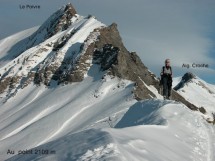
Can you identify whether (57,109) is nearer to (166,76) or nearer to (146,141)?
(166,76)

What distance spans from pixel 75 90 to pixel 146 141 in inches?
4468

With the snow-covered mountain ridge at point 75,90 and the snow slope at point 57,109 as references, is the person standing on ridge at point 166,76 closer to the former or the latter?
the snow-covered mountain ridge at point 75,90

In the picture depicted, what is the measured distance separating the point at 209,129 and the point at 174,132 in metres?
6.12

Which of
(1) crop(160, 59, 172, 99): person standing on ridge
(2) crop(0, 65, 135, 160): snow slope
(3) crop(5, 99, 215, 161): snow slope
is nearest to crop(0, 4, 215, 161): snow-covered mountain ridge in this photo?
(2) crop(0, 65, 135, 160): snow slope

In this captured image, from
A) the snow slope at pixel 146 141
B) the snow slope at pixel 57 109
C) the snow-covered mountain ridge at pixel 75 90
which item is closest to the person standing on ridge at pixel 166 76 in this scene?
the snow-covered mountain ridge at pixel 75 90

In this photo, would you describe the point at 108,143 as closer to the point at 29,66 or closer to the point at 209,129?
the point at 209,129

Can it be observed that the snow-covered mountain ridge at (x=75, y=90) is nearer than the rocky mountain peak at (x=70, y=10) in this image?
Yes

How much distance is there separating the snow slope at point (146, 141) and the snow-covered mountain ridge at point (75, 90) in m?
0.13

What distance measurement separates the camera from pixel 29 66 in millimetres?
153625

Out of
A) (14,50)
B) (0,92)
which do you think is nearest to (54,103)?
(0,92)

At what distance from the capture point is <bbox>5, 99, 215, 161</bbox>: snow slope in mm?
14914

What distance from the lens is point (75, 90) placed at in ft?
430

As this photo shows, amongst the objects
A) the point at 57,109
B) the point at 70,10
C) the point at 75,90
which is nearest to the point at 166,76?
the point at 57,109

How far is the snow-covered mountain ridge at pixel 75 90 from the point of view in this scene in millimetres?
29234
